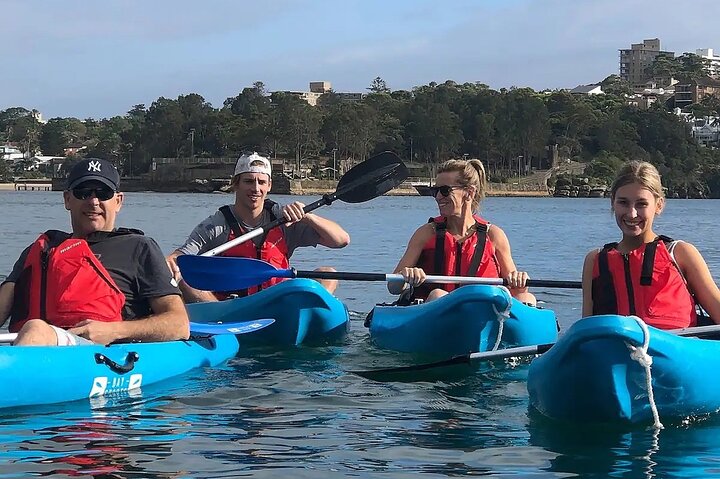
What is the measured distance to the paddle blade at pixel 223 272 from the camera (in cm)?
736

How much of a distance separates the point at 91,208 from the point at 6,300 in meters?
0.59

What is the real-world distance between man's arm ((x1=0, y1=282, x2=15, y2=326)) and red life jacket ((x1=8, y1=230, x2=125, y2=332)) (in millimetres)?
24

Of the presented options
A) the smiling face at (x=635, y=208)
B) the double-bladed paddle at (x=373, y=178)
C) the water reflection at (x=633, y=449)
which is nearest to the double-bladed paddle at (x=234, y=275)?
the double-bladed paddle at (x=373, y=178)

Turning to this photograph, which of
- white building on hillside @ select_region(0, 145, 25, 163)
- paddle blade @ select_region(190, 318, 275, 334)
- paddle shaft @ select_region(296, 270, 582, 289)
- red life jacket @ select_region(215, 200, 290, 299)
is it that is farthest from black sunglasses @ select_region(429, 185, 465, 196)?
white building on hillside @ select_region(0, 145, 25, 163)

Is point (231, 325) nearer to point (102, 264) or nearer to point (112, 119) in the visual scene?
point (102, 264)

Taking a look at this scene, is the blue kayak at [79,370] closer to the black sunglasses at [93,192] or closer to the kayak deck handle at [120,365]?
the kayak deck handle at [120,365]

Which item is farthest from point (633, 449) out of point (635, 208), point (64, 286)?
point (64, 286)

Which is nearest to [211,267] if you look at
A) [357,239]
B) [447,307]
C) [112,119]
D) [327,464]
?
[447,307]

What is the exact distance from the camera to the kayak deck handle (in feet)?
17.3

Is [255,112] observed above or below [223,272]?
above

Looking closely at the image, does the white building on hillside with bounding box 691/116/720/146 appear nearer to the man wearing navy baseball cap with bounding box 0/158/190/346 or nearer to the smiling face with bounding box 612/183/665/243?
the smiling face with bounding box 612/183/665/243

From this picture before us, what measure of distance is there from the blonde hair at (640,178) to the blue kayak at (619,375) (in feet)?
2.61

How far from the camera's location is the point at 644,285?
17.6 feet

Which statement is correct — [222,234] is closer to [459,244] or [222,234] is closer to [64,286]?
[459,244]
